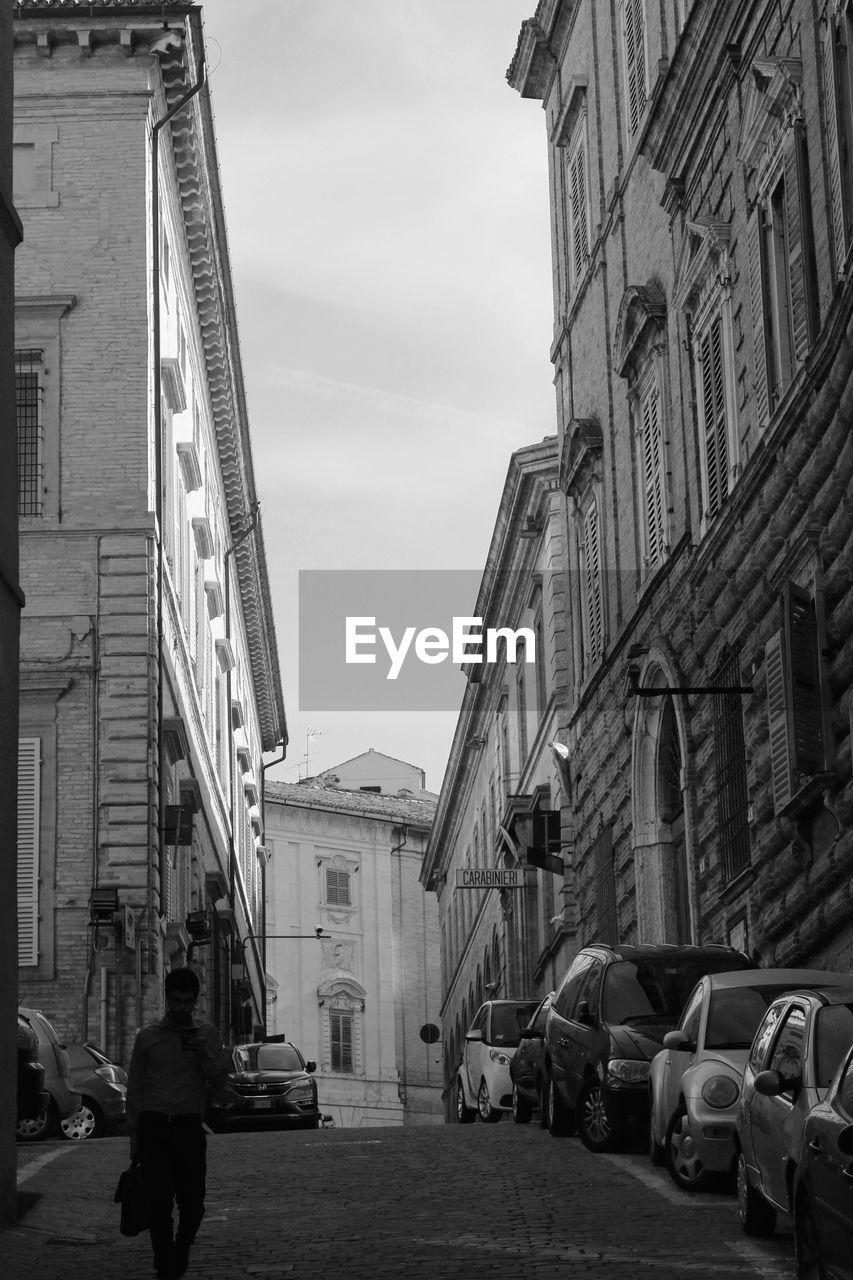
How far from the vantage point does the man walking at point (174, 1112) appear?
10.8 m

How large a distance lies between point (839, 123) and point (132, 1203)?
1133 cm

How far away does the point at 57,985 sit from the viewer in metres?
31.6

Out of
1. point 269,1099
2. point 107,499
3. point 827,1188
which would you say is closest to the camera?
point 827,1188

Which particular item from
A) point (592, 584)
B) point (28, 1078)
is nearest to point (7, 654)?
point (28, 1078)

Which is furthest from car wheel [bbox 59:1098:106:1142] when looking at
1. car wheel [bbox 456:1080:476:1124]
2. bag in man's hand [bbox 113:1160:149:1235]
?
bag in man's hand [bbox 113:1160:149:1235]

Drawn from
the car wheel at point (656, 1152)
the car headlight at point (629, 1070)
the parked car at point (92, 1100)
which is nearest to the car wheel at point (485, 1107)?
the parked car at point (92, 1100)

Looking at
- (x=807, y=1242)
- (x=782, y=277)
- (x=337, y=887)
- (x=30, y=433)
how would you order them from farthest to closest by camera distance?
1. (x=337, y=887)
2. (x=30, y=433)
3. (x=782, y=277)
4. (x=807, y=1242)

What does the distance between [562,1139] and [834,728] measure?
425 cm

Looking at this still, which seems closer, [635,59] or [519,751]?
[635,59]

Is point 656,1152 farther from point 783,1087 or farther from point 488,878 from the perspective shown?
point 488,878

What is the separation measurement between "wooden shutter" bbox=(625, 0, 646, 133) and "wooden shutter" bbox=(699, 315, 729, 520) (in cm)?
551

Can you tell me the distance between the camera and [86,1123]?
2458 centimetres

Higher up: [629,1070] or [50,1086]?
[629,1070]

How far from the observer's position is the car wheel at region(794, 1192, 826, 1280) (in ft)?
30.0
